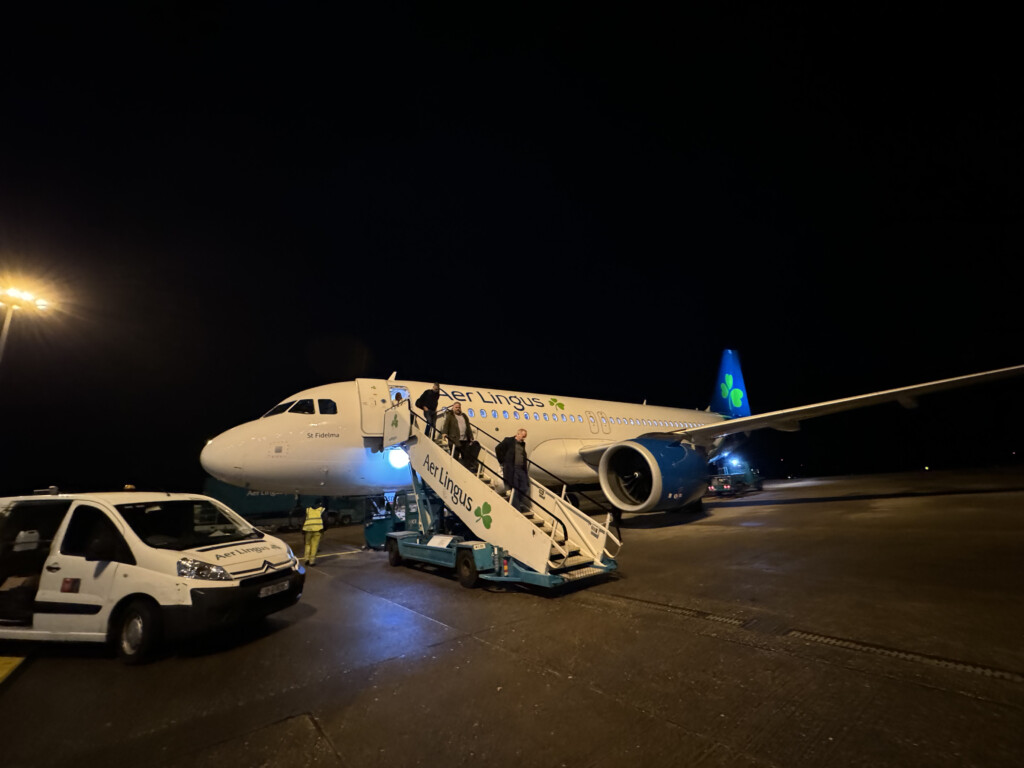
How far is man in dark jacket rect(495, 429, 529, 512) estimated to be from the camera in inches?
283

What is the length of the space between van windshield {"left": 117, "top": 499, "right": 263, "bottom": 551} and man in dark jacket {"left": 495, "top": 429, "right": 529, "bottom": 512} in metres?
3.43

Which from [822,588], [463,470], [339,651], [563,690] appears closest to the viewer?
[563,690]

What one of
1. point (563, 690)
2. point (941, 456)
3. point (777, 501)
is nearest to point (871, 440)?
point (941, 456)

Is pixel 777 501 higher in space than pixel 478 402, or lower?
lower

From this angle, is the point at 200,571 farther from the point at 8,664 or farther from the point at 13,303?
the point at 13,303

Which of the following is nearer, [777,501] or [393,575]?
[393,575]

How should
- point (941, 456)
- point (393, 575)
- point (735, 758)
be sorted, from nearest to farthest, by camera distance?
point (735, 758) → point (393, 575) → point (941, 456)

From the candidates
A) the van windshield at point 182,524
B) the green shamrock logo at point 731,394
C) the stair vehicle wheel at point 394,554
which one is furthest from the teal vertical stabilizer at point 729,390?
the van windshield at point 182,524

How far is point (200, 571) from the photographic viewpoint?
169 inches

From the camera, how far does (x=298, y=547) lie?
11.5 meters

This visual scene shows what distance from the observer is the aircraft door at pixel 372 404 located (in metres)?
9.81

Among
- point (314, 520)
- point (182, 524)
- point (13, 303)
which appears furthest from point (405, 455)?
point (13, 303)

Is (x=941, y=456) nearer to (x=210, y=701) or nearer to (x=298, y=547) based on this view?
(x=298, y=547)

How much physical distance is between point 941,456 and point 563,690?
215 ft
